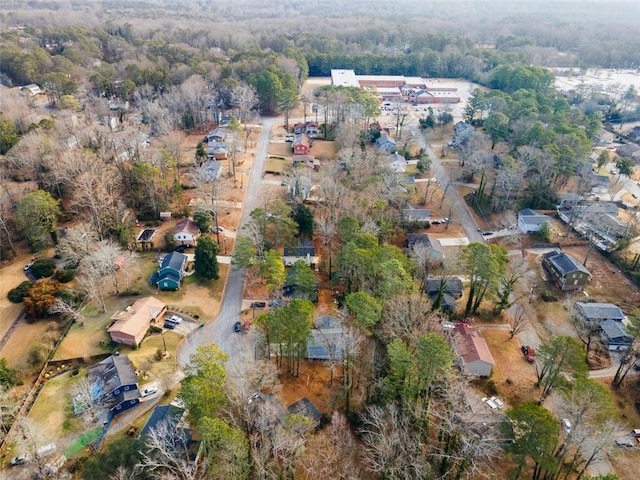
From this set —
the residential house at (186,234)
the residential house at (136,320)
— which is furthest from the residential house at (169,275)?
the residential house at (186,234)

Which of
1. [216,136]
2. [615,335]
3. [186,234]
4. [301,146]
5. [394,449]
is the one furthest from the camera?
[216,136]

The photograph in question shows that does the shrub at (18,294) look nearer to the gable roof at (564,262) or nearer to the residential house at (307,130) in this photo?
the residential house at (307,130)

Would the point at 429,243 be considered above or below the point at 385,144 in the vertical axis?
below

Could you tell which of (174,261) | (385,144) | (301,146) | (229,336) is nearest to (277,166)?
(301,146)

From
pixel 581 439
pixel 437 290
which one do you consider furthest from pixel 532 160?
pixel 581 439

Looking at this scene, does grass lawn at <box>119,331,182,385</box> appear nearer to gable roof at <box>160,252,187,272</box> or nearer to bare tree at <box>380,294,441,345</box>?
gable roof at <box>160,252,187,272</box>

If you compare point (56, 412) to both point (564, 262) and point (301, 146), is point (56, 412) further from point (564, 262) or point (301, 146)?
point (301, 146)

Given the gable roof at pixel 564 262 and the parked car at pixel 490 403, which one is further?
the gable roof at pixel 564 262
